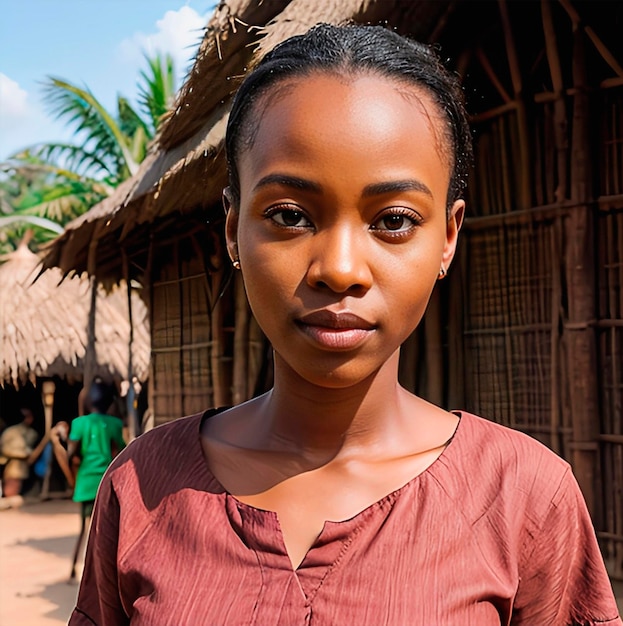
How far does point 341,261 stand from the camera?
2.83 feet

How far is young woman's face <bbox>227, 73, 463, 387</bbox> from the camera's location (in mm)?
875

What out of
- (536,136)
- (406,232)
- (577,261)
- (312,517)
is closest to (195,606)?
(312,517)

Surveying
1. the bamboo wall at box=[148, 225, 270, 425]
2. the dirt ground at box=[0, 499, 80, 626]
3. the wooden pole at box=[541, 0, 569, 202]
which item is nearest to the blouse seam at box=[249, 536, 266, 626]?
the wooden pole at box=[541, 0, 569, 202]

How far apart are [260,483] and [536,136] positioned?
3.01 meters

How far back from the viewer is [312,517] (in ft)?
3.20

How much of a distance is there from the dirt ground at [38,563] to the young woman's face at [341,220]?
3.03 meters

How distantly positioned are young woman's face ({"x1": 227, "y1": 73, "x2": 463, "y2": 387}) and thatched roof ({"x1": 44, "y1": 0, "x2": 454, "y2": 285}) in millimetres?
2042

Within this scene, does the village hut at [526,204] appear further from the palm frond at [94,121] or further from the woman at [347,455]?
the palm frond at [94,121]

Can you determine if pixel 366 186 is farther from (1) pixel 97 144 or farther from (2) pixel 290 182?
(1) pixel 97 144

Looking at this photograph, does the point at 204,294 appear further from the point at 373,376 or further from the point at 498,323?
the point at 373,376

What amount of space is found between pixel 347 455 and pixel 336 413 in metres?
0.06

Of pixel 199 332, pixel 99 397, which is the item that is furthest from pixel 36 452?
pixel 199 332

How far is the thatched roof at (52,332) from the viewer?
423 inches

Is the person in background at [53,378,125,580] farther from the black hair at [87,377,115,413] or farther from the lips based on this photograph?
the lips
